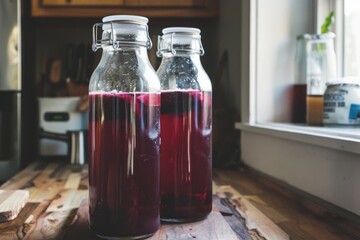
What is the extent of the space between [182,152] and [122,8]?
126 cm

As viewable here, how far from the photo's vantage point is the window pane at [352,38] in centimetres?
113

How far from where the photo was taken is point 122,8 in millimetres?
1771

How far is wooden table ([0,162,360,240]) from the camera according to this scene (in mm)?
620

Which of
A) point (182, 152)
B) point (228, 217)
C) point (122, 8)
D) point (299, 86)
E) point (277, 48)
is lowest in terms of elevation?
point (228, 217)

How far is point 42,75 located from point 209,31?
2.65 ft

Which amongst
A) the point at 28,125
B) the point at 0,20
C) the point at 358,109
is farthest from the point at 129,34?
the point at 28,125

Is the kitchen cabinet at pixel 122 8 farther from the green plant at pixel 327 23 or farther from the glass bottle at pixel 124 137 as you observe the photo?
the glass bottle at pixel 124 137

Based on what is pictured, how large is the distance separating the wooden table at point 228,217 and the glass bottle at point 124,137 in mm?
48

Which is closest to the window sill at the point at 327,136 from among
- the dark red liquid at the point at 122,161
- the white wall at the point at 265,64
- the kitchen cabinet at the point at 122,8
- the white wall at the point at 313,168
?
the white wall at the point at 313,168

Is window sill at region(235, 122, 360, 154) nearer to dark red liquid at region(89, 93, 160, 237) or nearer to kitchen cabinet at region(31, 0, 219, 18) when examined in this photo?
dark red liquid at region(89, 93, 160, 237)

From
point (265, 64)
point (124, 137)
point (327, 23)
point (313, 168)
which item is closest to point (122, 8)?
point (265, 64)

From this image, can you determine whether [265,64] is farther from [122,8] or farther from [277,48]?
[122,8]

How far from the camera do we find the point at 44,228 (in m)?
0.66

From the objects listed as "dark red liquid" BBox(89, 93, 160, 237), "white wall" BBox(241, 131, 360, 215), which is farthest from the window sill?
"dark red liquid" BBox(89, 93, 160, 237)
